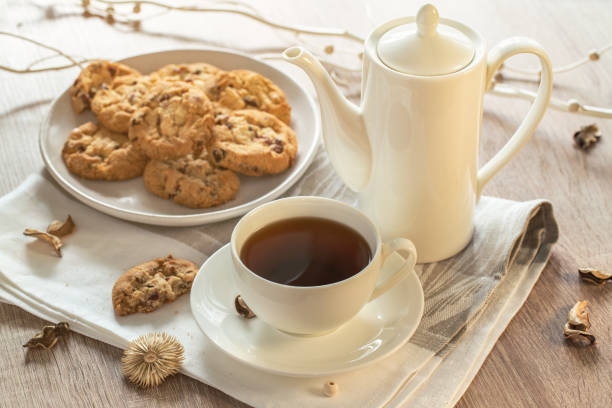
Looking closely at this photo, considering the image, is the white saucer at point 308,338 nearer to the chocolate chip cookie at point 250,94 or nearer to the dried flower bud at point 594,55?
the chocolate chip cookie at point 250,94

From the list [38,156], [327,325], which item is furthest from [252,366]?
[38,156]

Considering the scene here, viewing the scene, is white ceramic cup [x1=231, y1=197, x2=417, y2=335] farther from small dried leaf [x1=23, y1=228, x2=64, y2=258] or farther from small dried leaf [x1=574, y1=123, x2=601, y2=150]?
small dried leaf [x1=574, y1=123, x2=601, y2=150]

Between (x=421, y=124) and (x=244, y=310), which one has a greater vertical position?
(x=421, y=124)

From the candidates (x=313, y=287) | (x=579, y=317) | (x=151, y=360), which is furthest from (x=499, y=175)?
(x=151, y=360)

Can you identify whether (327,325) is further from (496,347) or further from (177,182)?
(177,182)

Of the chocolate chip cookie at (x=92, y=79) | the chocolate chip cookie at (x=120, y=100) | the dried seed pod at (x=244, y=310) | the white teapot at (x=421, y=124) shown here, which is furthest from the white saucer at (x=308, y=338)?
the chocolate chip cookie at (x=92, y=79)

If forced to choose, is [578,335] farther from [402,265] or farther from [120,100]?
[120,100]
